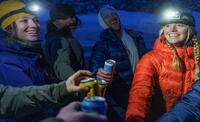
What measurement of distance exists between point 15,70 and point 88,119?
53.4 inches

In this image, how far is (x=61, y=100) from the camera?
8.34 feet

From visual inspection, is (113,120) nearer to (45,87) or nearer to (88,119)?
(45,87)

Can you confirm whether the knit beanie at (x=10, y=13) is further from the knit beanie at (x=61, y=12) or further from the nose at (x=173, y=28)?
the nose at (x=173, y=28)

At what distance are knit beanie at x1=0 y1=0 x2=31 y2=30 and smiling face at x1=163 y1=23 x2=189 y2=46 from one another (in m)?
1.09

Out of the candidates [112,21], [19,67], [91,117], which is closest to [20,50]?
[19,67]

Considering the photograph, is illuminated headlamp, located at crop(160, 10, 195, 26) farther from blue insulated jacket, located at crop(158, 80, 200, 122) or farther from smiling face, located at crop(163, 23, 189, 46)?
blue insulated jacket, located at crop(158, 80, 200, 122)

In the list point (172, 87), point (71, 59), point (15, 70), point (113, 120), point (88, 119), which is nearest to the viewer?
point (88, 119)

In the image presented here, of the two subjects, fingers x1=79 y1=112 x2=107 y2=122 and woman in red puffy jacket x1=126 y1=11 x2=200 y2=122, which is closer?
fingers x1=79 y1=112 x2=107 y2=122

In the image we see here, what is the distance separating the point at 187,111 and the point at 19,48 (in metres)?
1.18

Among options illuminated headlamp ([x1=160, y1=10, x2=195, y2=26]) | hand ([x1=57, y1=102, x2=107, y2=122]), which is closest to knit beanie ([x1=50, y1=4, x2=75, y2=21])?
illuminated headlamp ([x1=160, y1=10, x2=195, y2=26])

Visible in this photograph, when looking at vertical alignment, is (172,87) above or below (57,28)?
below

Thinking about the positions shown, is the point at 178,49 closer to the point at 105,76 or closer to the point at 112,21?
the point at 105,76

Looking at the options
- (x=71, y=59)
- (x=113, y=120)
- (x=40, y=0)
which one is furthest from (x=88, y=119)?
(x=40, y=0)

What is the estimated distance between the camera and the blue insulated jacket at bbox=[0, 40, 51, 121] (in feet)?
8.85
